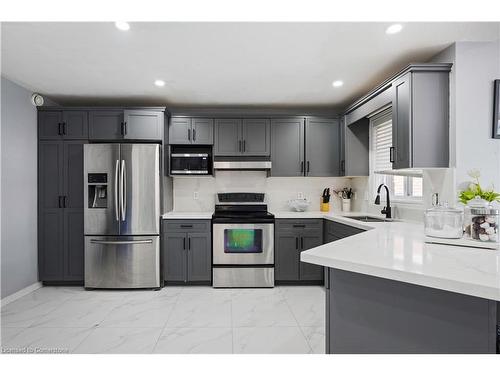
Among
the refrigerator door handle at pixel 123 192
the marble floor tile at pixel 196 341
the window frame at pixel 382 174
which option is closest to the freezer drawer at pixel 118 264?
the refrigerator door handle at pixel 123 192

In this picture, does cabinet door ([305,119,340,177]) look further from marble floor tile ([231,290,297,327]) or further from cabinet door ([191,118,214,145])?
marble floor tile ([231,290,297,327])

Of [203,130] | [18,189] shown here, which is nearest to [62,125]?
[18,189]

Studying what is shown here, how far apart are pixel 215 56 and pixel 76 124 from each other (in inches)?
88.7

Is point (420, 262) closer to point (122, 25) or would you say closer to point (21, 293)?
point (122, 25)

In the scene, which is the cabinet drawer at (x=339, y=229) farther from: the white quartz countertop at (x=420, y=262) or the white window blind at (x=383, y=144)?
the white quartz countertop at (x=420, y=262)

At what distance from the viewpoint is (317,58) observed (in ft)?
8.19

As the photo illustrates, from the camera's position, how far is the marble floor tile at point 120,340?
2121 millimetres

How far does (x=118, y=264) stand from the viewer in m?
3.37

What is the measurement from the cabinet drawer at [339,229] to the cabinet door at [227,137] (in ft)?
5.19

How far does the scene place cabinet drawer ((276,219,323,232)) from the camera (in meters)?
3.59

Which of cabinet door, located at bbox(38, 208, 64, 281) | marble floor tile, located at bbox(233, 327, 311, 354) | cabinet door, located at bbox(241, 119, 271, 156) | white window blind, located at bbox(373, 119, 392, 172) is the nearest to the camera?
marble floor tile, located at bbox(233, 327, 311, 354)

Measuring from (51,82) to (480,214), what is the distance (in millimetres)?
4171

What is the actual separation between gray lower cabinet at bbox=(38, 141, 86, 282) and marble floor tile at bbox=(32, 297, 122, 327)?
0.59m

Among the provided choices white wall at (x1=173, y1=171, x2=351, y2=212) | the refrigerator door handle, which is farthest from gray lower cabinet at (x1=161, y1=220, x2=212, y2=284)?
white wall at (x1=173, y1=171, x2=351, y2=212)
